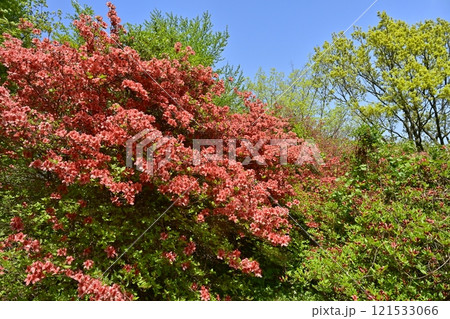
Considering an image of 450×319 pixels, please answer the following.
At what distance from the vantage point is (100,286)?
9.28 feet

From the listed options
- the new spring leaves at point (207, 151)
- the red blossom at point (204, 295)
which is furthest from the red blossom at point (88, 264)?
the red blossom at point (204, 295)

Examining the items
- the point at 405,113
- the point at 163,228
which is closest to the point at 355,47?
the point at 405,113

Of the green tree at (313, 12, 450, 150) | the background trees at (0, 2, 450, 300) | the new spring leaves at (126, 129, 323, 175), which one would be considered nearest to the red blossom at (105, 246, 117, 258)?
the background trees at (0, 2, 450, 300)

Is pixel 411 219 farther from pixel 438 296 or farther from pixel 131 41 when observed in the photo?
pixel 131 41

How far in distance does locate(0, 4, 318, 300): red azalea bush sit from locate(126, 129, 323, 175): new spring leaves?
40mm

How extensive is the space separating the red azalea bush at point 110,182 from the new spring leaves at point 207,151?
40mm

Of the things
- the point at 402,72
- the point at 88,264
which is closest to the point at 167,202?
the point at 88,264

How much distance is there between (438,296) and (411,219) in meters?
0.89

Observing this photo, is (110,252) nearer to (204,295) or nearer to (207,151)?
(204,295)

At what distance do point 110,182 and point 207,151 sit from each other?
1335 millimetres

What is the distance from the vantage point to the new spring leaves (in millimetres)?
3035

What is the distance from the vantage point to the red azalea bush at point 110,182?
3043 mm

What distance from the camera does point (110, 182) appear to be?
295 centimetres

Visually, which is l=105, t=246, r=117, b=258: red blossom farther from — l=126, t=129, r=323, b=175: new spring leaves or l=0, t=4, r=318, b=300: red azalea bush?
l=126, t=129, r=323, b=175: new spring leaves
